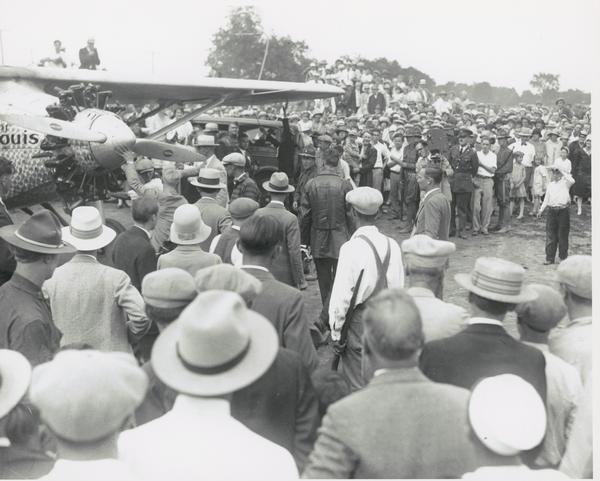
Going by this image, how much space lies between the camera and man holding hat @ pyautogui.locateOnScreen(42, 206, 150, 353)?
3.81 metres

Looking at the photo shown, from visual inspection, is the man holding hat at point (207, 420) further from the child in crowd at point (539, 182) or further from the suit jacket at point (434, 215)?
the child in crowd at point (539, 182)

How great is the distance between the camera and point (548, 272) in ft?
31.6

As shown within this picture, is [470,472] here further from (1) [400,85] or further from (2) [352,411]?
(1) [400,85]

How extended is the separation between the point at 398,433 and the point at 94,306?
2362 mm

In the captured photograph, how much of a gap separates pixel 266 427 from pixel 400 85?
23633 millimetres

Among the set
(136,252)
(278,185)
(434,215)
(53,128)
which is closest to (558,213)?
(434,215)

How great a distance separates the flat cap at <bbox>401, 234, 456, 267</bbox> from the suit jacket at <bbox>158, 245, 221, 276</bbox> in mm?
1429

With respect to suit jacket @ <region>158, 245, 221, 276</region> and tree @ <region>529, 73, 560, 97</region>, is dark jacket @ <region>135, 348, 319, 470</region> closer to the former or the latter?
suit jacket @ <region>158, 245, 221, 276</region>

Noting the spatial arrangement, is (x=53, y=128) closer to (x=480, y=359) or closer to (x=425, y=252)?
(x=425, y=252)

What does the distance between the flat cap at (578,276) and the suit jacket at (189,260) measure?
7.66ft

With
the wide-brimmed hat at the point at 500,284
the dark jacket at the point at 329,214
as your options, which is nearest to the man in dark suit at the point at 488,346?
the wide-brimmed hat at the point at 500,284

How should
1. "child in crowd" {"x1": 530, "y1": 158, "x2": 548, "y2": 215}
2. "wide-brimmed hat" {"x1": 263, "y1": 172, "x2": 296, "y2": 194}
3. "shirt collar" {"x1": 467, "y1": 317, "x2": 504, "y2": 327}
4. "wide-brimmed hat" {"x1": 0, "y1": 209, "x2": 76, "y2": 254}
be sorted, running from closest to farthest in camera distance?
"shirt collar" {"x1": 467, "y1": 317, "x2": 504, "y2": 327}, "wide-brimmed hat" {"x1": 0, "y1": 209, "x2": 76, "y2": 254}, "wide-brimmed hat" {"x1": 263, "y1": 172, "x2": 296, "y2": 194}, "child in crowd" {"x1": 530, "y1": 158, "x2": 548, "y2": 215}

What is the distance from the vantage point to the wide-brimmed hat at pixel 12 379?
7.34 ft

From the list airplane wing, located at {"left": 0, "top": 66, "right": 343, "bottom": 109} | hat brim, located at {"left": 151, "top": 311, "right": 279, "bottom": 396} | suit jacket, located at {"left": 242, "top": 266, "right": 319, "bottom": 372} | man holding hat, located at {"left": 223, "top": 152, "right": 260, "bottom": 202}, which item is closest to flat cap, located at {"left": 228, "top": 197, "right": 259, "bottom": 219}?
suit jacket, located at {"left": 242, "top": 266, "right": 319, "bottom": 372}
